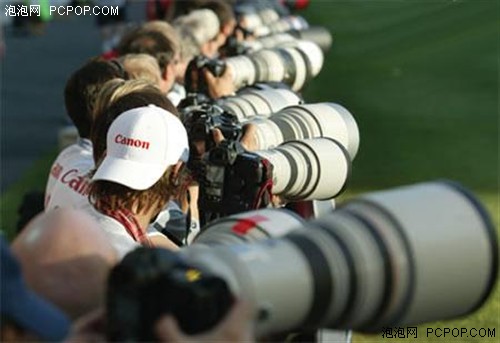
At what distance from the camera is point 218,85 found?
7031 millimetres

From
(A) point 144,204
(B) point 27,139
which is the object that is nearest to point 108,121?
(A) point 144,204

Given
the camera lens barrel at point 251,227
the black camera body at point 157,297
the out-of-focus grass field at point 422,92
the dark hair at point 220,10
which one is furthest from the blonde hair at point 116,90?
the dark hair at point 220,10

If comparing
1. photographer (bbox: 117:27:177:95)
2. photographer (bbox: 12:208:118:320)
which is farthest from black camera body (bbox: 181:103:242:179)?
photographer (bbox: 12:208:118:320)

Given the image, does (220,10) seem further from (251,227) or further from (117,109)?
(251,227)

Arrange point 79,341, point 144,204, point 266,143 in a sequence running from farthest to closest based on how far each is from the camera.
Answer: point 266,143
point 144,204
point 79,341

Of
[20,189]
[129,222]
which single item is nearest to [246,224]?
[129,222]

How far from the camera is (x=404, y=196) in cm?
263

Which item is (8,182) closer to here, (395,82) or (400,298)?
(395,82)

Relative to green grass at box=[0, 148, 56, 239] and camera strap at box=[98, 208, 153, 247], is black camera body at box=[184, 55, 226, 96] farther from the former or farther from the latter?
green grass at box=[0, 148, 56, 239]

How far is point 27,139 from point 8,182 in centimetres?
270

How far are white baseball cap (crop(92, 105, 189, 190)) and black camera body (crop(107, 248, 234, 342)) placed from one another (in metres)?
1.46

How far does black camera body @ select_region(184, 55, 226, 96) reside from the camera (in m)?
7.03

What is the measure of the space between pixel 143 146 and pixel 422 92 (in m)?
14.8

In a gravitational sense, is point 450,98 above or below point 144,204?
below
